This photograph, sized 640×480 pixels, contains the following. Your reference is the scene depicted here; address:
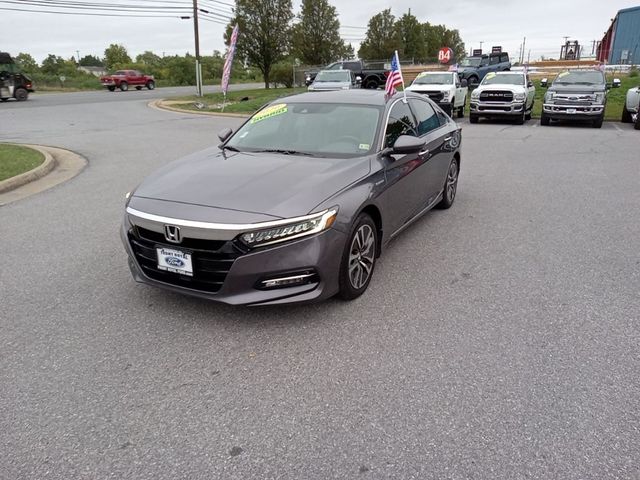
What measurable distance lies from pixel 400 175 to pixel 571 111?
1444cm

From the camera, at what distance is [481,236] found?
223 inches

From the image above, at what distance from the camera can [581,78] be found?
17656mm

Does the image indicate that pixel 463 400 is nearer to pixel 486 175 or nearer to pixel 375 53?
pixel 486 175

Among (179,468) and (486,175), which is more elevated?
(486,175)

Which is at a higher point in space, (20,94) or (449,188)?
(20,94)

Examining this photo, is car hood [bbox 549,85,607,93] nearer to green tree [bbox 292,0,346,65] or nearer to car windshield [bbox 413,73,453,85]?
car windshield [bbox 413,73,453,85]

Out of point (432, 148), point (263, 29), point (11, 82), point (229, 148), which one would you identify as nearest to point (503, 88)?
point (432, 148)

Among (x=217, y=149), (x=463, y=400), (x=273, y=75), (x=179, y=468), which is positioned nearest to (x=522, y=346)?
(x=463, y=400)

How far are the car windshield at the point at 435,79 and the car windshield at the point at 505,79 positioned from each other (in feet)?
4.69

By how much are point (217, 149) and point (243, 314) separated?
74.0 inches

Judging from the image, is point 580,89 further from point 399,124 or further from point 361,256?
point 361,256

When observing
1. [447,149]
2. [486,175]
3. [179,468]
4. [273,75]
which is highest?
[273,75]

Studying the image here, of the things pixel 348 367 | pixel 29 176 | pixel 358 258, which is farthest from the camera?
pixel 29 176

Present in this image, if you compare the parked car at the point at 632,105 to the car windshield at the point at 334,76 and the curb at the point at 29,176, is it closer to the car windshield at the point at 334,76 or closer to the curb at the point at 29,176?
the car windshield at the point at 334,76
